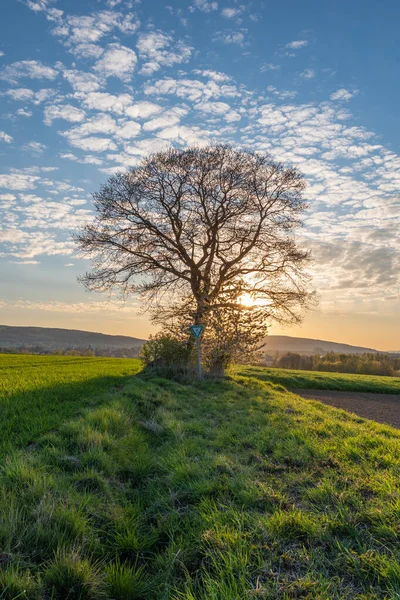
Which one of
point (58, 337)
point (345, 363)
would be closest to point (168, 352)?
point (345, 363)

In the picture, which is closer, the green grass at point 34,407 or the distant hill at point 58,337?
the green grass at point 34,407

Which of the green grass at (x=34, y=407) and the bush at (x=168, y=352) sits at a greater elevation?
the bush at (x=168, y=352)

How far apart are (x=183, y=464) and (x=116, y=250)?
18.9 meters

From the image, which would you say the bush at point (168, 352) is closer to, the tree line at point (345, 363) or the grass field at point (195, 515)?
the grass field at point (195, 515)

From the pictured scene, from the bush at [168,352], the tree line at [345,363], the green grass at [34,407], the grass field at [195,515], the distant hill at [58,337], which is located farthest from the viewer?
the distant hill at [58,337]

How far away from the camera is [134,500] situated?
439 cm

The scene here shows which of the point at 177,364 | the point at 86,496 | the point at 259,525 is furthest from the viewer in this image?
the point at 177,364

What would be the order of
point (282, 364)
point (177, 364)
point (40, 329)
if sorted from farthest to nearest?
point (40, 329), point (282, 364), point (177, 364)

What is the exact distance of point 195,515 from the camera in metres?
3.80

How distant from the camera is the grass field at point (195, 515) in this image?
2.72 metres

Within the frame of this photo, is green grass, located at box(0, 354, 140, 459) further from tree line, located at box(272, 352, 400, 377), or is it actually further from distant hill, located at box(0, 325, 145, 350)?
distant hill, located at box(0, 325, 145, 350)

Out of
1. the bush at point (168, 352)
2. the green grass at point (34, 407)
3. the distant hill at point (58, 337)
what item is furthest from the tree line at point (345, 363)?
the distant hill at point (58, 337)

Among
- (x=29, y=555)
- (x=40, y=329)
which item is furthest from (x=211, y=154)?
(x=40, y=329)

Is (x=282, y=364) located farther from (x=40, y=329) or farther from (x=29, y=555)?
(x=40, y=329)
